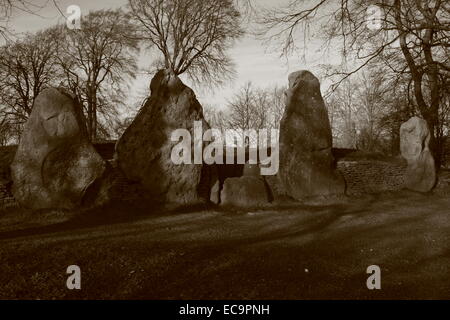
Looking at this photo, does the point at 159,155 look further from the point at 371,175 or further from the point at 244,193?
the point at 371,175

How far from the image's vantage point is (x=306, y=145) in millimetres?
14438

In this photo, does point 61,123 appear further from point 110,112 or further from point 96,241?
point 110,112

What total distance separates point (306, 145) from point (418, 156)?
6.04 meters

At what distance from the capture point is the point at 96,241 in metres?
7.86

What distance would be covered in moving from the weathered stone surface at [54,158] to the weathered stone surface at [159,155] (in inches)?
43.4

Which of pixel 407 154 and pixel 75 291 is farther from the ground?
pixel 407 154

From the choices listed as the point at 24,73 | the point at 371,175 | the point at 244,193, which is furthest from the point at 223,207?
the point at 24,73

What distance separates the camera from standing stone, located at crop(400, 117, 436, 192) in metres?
17.4

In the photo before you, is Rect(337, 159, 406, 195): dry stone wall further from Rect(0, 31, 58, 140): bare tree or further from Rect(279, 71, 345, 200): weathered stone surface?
Rect(0, 31, 58, 140): bare tree

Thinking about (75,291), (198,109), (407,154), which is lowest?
(75,291)

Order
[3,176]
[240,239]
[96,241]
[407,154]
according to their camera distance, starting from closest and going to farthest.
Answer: [96,241] < [240,239] < [3,176] < [407,154]

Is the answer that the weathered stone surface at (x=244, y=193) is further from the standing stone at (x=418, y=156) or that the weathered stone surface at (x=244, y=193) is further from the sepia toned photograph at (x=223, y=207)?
the standing stone at (x=418, y=156)

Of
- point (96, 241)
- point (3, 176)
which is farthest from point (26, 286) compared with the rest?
point (3, 176)

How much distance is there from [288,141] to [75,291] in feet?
33.6
